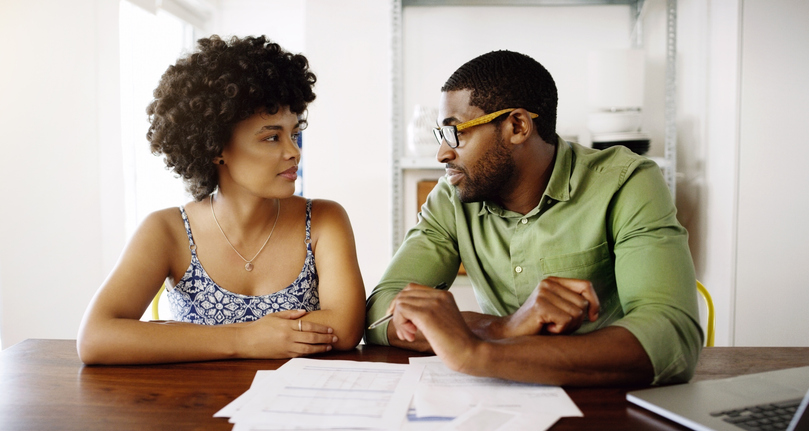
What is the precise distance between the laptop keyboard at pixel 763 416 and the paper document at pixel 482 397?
7.8 inches

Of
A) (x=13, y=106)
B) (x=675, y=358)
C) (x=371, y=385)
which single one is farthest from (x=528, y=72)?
(x=13, y=106)

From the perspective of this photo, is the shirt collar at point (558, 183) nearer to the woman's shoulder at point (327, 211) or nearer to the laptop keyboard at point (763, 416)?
the woman's shoulder at point (327, 211)

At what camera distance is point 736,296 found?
7.58ft

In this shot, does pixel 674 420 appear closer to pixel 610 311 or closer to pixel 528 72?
pixel 610 311

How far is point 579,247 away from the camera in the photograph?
138 cm

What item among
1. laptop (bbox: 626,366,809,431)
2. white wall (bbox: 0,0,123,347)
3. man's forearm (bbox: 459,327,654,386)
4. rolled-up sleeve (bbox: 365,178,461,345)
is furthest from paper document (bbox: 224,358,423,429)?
white wall (bbox: 0,0,123,347)

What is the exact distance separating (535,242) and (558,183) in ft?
0.48

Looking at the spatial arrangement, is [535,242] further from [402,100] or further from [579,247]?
[402,100]

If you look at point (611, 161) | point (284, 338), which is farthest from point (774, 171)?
point (284, 338)

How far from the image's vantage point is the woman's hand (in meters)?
1.15

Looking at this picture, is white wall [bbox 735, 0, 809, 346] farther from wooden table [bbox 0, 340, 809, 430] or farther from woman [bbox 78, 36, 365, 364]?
woman [bbox 78, 36, 365, 364]

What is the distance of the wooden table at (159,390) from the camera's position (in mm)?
835

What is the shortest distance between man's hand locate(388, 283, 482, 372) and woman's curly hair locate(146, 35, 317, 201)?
2.22 feet

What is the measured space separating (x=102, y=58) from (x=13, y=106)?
1.46ft
